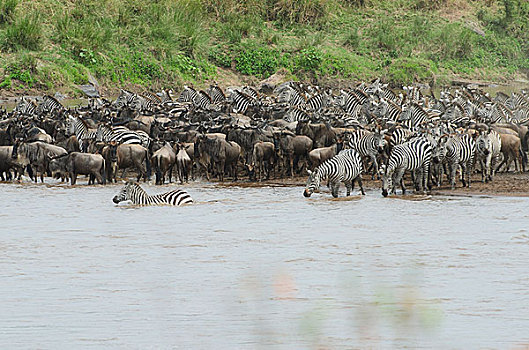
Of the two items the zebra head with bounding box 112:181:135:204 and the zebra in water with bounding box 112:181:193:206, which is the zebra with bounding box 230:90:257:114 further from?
the zebra head with bounding box 112:181:135:204

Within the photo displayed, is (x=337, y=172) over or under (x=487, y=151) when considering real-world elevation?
under

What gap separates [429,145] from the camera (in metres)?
16.5

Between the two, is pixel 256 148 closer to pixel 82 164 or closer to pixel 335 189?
pixel 335 189

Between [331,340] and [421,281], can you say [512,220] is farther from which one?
[331,340]

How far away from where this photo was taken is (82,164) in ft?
58.6

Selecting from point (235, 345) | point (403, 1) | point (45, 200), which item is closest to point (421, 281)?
point (235, 345)

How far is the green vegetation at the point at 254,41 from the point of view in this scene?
39094 millimetres

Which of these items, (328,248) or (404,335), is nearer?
(404,335)

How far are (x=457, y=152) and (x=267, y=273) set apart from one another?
7.42m

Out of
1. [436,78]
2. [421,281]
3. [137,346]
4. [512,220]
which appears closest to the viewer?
[137,346]

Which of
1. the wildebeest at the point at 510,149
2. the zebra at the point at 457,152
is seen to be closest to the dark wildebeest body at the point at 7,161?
the zebra at the point at 457,152

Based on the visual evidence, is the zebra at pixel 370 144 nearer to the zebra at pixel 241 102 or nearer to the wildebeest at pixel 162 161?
the wildebeest at pixel 162 161

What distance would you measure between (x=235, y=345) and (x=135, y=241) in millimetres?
5342

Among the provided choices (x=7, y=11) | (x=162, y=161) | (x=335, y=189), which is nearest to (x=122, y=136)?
(x=162, y=161)
